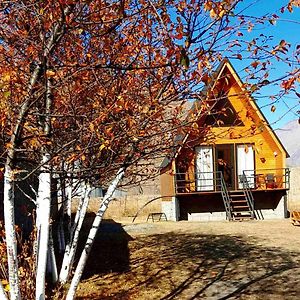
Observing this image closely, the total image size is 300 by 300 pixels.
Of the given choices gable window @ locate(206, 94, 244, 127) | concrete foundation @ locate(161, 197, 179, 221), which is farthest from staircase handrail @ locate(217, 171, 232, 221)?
gable window @ locate(206, 94, 244, 127)

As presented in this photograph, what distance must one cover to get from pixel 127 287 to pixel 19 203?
13.1 ft

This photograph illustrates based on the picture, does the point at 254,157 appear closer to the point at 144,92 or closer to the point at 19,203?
the point at 19,203

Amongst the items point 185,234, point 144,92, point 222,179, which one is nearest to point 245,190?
point 222,179

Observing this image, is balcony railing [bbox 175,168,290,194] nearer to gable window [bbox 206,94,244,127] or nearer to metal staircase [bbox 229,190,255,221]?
metal staircase [bbox 229,190,255,221]

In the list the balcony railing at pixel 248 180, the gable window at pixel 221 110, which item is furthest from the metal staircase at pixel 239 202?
the gable window at pixel 221 110

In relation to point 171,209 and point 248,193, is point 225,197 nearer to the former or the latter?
point 248,193

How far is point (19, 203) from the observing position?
1042cm

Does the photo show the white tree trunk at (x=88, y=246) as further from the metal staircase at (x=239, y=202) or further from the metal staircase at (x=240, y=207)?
the metal staircase at (x=240, y=207)

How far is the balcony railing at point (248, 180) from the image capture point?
19672 millimetres

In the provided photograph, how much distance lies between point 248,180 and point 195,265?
450 inches

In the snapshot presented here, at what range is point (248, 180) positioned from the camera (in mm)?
20188

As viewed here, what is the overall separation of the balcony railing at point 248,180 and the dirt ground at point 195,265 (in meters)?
4.62

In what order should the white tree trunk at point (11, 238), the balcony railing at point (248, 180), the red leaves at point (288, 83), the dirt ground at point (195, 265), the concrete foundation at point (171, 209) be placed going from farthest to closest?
the balcony railing at point (248, 180), the concrete foundation at point (171, 209), the dirt ground at point (195, 265), the white tree trunk at point (11, 238), the red leaves at point (288, 83)

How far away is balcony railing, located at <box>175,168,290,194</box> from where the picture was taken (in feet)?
64.5
